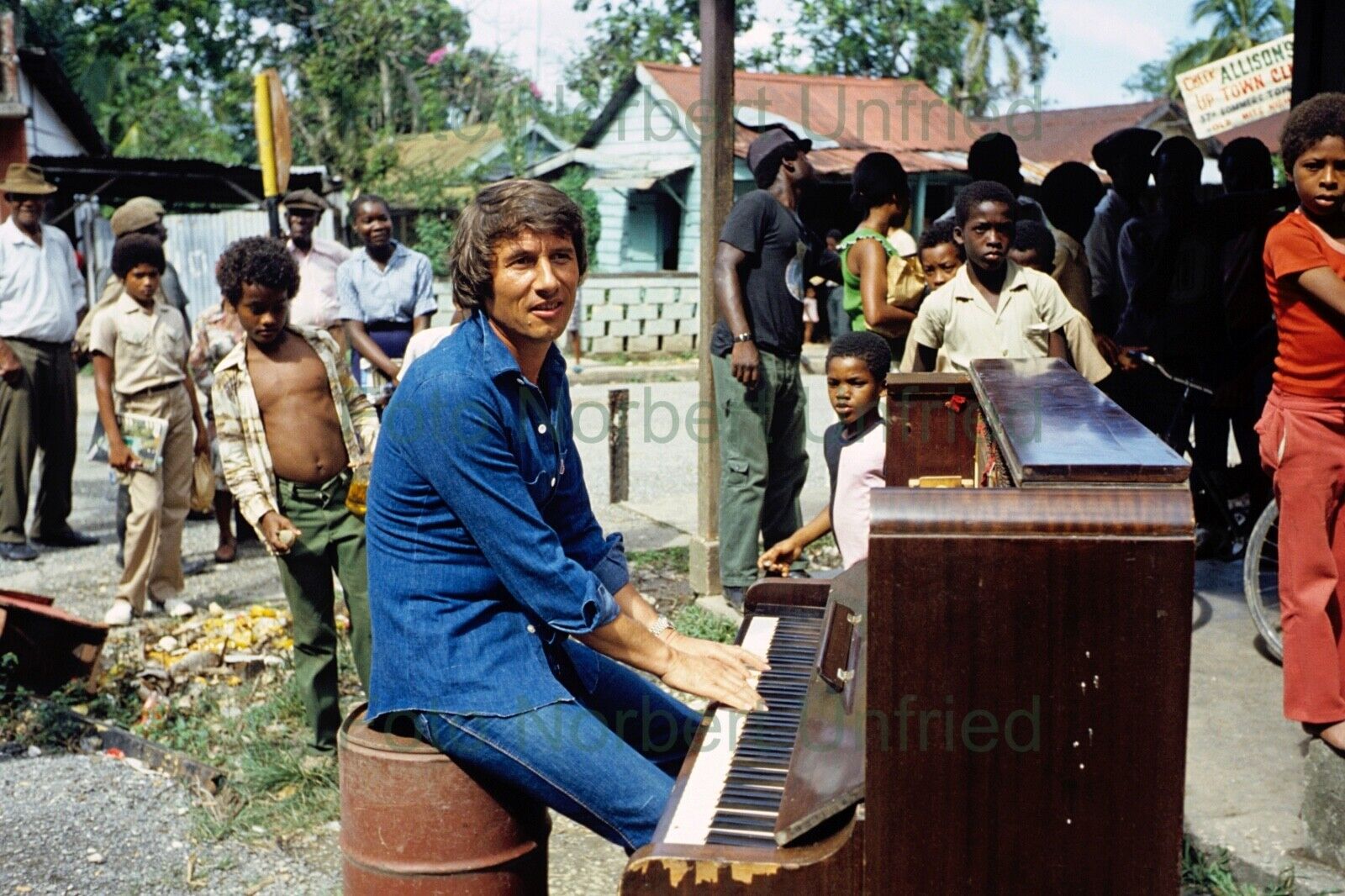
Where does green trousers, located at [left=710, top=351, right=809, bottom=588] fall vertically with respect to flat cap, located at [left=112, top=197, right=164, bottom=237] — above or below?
below

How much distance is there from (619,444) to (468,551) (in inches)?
248

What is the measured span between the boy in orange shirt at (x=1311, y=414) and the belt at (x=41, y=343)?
7.05 m

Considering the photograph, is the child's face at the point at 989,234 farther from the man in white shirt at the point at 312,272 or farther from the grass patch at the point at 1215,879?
the man in white shirt at the point at 312,272

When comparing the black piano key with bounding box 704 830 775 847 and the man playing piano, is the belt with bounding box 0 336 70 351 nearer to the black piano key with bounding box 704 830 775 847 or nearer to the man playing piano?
the man playing piano

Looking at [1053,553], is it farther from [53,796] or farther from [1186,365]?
[1186,365]

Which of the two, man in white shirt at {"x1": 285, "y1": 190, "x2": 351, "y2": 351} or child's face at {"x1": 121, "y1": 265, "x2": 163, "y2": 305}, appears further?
man in white shirt at {"x1": 285, "y1": 190, "x2": 351, "y2": 351}

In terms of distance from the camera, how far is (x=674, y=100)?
23.5m

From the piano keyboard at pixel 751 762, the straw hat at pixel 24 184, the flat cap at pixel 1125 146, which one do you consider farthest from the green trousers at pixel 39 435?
the piano keyboard at pixel 751 762

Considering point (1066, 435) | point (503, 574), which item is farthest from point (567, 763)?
point (1066, 435)

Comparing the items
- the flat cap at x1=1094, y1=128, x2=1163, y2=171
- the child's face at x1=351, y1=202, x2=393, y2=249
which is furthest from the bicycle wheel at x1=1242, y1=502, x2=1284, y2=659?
the child's face at x1=351, y1=202, x2=393, y2=249

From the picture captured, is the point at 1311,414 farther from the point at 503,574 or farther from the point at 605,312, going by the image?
the point at 605,312

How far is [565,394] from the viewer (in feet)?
9.58

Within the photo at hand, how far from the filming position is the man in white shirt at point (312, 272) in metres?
8.23

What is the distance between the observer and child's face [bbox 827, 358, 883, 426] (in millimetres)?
4551
